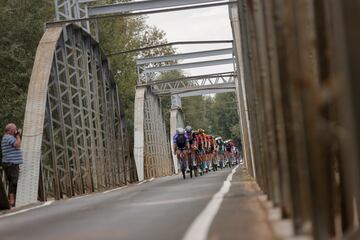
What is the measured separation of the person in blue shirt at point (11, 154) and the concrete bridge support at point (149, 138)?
61.6 feet

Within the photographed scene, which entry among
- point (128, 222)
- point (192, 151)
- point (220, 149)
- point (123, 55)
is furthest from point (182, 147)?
point (123, 55)

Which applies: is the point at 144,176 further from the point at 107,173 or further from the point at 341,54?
the point at 341,54

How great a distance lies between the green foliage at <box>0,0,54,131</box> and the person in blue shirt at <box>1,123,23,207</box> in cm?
2047

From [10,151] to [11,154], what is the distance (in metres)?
0.06

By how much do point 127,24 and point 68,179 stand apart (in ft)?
133

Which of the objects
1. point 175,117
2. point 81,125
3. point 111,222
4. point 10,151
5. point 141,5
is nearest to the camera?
point 111,222

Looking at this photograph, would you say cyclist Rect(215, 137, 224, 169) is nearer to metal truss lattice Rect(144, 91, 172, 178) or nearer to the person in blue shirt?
metal truss lattice Rect(144, 91, 172, 178)

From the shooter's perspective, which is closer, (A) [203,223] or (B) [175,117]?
(A) [203,223]

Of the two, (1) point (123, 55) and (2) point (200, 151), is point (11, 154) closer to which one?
(2) point (200, 151)

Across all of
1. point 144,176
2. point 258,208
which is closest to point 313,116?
point 258,208

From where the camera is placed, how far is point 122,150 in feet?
95.5

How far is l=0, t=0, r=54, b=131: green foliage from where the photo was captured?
35781 mm

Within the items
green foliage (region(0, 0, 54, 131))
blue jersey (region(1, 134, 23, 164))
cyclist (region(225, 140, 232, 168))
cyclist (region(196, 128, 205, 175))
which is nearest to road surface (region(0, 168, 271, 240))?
blue jersey (region(1, 134, 23, 164))

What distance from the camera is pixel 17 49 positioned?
3638 centimetres
